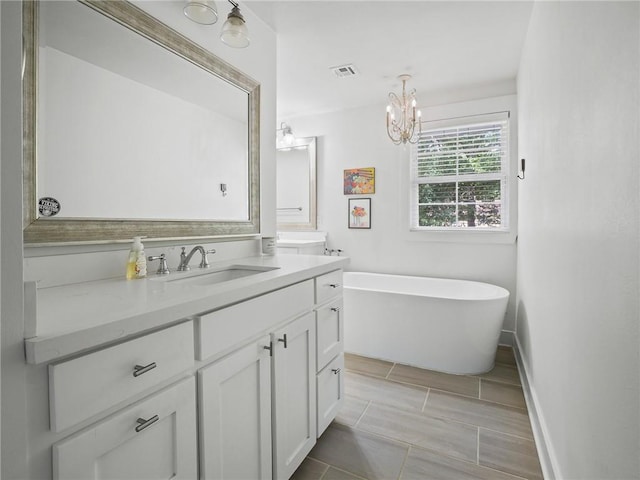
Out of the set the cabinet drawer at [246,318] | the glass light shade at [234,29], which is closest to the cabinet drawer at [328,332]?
the cabinet drawer at [246,318]

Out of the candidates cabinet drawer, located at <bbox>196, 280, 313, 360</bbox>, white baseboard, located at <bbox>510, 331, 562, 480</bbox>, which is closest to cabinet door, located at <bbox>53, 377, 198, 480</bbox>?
cabinet drawer, located at <bbox>196, 280, 313, 360</bbox>

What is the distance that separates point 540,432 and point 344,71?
285 cm

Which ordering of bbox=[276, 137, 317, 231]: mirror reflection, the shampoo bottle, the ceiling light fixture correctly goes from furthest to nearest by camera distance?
bbox=[276, 137, 317, 231]: mirror reflection, the ceiling light fixture, the shampoo bottle

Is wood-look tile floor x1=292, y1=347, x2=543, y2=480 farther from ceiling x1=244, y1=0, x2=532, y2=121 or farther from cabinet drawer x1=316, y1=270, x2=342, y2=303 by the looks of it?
ceiling x1=244, y1=0, x2=532, y2=121

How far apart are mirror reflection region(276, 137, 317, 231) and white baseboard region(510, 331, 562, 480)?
8.44 feet

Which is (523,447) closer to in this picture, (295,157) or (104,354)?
(104,354)

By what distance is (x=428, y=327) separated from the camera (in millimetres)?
2678

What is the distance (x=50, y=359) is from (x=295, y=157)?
3713 mm

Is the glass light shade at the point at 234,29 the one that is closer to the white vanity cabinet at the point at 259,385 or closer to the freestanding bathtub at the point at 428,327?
the white vanity cabinet at the point at 259,385

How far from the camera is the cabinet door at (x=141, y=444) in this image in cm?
68

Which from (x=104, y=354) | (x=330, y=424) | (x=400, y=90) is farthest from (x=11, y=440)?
(x=400, y=90)

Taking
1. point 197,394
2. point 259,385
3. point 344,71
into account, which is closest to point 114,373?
point 197,394

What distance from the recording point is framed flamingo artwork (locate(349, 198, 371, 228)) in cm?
378

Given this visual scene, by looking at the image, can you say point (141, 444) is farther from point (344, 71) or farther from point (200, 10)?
point (344, 71)
